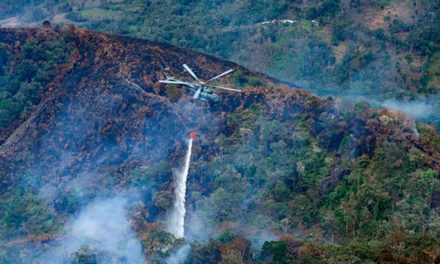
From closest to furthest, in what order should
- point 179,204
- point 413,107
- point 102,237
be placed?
point 102,237 < point 179,204 < point 413,107

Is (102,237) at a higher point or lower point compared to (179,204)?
lower

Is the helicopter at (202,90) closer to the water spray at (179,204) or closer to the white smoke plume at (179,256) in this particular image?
the water spray at (179,204)

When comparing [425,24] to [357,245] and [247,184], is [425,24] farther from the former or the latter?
[357,245]

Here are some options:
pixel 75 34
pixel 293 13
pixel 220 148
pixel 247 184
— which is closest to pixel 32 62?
pixel 75 34

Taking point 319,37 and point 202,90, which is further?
point 319,37

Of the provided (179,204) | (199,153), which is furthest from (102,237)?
(199,153)

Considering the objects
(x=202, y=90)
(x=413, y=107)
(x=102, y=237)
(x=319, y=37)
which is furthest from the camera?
(x=319, y=37)

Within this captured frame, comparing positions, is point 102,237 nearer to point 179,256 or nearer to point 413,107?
point 179,256

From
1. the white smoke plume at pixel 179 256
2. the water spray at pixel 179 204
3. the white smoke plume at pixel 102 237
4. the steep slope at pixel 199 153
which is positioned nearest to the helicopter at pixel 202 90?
the steep slope at pixel 199 153
